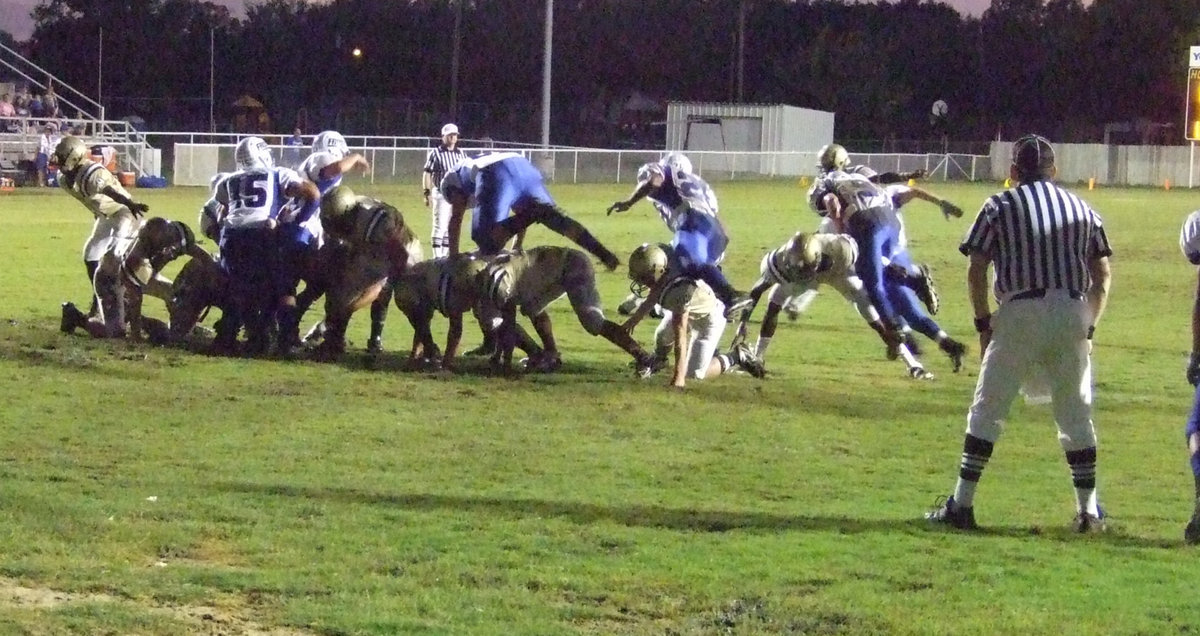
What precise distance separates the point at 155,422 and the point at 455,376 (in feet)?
8.78

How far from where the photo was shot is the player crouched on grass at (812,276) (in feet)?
39.3

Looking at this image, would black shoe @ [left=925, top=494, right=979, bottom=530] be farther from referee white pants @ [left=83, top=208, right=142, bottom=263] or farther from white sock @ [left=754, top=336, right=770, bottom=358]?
referee white pants @ [left=83, top=208, right=142, bottom=263]

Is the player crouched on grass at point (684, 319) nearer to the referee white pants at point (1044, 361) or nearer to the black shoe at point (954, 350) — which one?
the black shoe at point (954, 350)

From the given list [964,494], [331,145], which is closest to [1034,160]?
[964,494]

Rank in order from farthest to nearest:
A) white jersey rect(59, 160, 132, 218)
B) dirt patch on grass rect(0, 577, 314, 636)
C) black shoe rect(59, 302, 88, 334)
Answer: black shoe rect(59, 302, 88, 334), white jersey rect(59, 160, 132, 218), dirt patch on grass rect(0, 577, 314, 636)

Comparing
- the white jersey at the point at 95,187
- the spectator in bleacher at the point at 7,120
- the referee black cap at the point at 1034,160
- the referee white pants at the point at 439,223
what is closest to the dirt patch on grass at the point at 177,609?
the referee black cap at the point at 1034,160

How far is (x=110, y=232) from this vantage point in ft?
43.6

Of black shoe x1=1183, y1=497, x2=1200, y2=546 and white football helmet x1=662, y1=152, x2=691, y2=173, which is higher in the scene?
white football helmet x1=662, y1=152, x2=691, y2=173

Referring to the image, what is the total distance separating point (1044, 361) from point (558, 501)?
8.08 feet

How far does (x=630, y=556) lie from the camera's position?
6.92 meters

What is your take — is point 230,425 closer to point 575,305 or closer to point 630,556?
point 575,305

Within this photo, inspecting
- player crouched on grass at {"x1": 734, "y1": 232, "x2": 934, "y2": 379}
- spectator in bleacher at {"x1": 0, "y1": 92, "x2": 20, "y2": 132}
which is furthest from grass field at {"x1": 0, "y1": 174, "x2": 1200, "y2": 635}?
spectator in bleacher at {"x1": 0, "y1": 92, "x2": 20, "y2": 132}

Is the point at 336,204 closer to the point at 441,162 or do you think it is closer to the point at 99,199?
the point at 99,199

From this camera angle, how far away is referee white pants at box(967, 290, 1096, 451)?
727 cm
